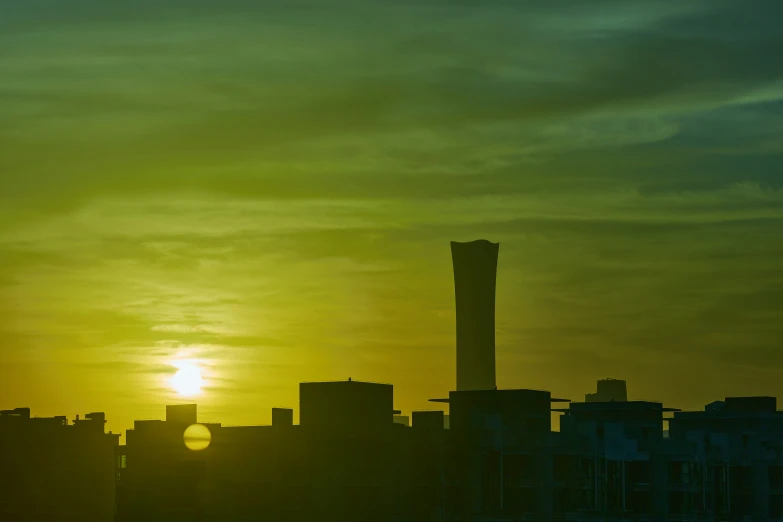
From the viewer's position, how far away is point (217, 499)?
14138 cm

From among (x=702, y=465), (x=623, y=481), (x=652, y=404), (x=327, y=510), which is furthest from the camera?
(x=652, y=404)

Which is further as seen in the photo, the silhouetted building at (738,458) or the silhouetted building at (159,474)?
the silhouetted building at (738,458)

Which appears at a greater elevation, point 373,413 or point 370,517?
point 373,413

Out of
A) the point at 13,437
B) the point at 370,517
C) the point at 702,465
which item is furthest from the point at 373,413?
the point at 13,437

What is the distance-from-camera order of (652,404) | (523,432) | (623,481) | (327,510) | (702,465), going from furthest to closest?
(652,404), (702,465), (623,481), (523,432), (327,510)

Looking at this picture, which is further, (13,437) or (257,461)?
(13,437)

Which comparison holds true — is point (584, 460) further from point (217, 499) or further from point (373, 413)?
point (217, 499)

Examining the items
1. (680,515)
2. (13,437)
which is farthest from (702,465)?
(13,437)

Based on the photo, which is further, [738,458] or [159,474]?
[738,458]

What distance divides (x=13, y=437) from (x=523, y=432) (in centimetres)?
A: 8014

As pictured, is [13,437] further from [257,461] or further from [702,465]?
[702,465]

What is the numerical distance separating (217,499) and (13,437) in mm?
63627

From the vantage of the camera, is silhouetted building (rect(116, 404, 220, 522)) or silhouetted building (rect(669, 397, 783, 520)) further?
silhouetted building (rect(669, 397, 783, 520))

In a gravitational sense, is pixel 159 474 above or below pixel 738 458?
below
